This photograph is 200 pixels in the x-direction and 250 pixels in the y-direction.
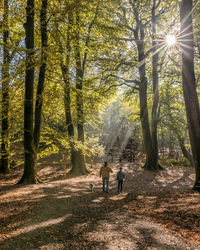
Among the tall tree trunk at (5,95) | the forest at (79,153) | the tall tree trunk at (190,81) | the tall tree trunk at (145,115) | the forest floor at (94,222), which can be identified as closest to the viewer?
the forest floor at (94,222)

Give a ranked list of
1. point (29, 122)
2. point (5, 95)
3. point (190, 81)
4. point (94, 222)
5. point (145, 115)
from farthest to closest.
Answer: point (145, 115) → point (5, 95) → point (29, 122) → point (190, 81) → point (94, 222)

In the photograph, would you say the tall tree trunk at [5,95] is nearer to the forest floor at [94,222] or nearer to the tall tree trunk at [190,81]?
the forest floor at [94,222]

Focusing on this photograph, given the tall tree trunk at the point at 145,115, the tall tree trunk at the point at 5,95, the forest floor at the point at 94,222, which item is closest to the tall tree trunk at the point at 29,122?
the tall tree trunk at the point at 5,95

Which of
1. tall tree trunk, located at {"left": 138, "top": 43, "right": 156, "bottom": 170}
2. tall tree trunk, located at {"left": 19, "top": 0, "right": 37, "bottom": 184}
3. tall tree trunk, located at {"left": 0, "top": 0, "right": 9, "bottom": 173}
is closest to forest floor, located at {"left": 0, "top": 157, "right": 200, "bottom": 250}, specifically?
tall tree trunk, located at {"left": 19, "top": 0, "right": 37, "bottom": 184}

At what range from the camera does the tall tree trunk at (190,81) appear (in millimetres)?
8359

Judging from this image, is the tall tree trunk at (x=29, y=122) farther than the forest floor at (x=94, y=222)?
Yes

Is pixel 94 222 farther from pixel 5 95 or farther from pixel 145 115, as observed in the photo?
pixel 145 115

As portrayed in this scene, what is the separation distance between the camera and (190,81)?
8.57 meters

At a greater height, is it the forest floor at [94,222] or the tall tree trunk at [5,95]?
the tall tree trunk at [5,95]

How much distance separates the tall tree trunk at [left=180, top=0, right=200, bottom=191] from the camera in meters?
8.36

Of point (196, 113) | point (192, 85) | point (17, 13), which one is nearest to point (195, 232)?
point (196, 113)

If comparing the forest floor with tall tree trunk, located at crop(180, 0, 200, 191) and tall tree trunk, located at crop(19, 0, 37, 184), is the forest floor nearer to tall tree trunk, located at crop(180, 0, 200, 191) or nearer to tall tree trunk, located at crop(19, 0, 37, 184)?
tall tree trunk, located at crop(19, 0, 37, 184)

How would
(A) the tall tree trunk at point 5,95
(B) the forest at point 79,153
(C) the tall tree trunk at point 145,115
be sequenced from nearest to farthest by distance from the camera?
(B) the forest at point 79,153 < (A) the tall tree trunk at point 5,95 < (C) the tall tree trunk at point 145,115

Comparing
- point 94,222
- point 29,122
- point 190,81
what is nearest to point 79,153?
point 29,122
